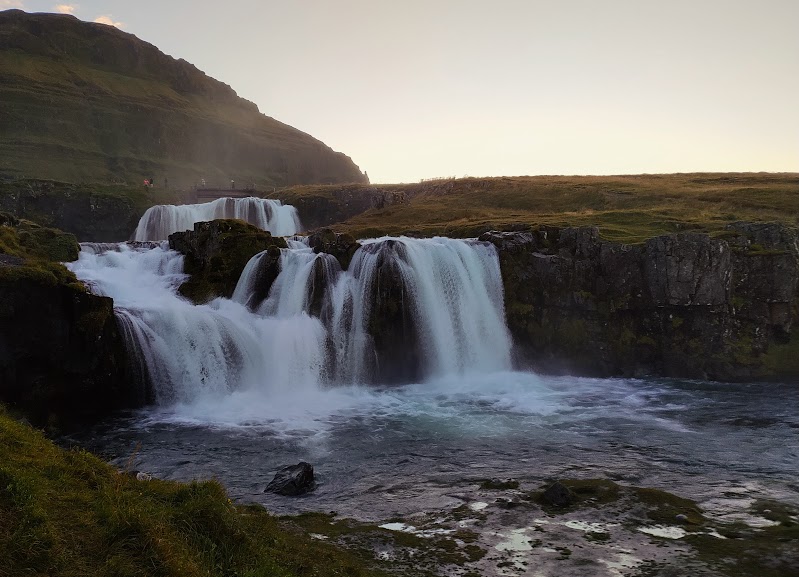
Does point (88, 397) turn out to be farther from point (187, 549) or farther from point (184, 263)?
point (187, 549)

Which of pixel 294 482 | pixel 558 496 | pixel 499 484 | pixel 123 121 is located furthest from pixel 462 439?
pixel 123 121

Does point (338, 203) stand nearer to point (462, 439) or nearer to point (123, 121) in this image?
point (462, 439)

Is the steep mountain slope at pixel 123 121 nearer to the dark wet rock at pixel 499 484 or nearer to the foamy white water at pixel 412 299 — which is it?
the foamy white water at pixel 412 299

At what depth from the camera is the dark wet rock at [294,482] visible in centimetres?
1519

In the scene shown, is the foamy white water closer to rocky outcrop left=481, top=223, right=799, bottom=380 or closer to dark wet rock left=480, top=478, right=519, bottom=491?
rocky outcrop left=481, top=223, right=799, bottom=380

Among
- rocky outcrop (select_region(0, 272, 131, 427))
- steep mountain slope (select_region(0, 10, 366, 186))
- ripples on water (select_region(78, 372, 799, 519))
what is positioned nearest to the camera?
ripples on water (select_region(78, 372, 799, 519))

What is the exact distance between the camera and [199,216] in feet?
183

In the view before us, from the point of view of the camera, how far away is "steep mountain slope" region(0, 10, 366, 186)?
9412 centimetres

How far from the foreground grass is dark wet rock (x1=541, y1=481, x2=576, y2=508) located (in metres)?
5.51

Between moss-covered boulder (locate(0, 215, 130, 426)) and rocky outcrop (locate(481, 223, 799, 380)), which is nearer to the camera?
moss-covered boulder (locate(0, 215, 130, 426))

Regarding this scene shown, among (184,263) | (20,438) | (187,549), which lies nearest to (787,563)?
(187,549)

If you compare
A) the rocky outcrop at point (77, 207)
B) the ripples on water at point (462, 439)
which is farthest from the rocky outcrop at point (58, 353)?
the rocky outcrop at point (77, 207)

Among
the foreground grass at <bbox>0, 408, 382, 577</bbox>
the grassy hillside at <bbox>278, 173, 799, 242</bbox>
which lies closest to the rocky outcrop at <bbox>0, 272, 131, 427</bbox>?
the foreground grass at <bbox>0, 408, 382, 577</bbox>

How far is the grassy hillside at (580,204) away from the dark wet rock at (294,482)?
2667 centimetres
